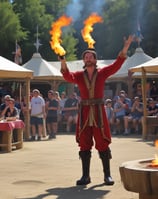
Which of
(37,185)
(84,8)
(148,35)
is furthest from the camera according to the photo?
(84,8)

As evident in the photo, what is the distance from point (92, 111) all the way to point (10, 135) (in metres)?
4.80

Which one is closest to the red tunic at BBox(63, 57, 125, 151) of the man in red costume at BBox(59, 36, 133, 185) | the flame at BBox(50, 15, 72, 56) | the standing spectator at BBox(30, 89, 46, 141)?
the man in red costume at BBox(59, 36, 133, 185)

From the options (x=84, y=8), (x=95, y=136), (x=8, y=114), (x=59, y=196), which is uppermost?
(x=84, y=8)

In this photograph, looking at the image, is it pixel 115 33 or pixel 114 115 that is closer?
pixel 114 115

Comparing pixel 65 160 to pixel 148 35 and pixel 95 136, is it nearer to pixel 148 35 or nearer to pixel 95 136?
pixel 95 136

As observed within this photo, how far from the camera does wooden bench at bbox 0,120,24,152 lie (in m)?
10.7

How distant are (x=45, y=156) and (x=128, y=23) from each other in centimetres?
3160

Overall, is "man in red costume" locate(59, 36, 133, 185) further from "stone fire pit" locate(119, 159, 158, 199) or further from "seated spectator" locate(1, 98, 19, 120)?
"seated spectator" locate(1, 98, 19, 120)

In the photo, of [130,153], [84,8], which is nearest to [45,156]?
[130,153]

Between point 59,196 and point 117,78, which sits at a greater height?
point 117,78

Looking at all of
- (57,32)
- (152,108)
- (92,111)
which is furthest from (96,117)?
(152,108)

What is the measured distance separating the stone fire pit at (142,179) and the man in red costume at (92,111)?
66.3 inches

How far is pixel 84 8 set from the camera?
4628 centimetres

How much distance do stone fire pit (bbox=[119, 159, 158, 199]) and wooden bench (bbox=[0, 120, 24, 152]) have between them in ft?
20.6
